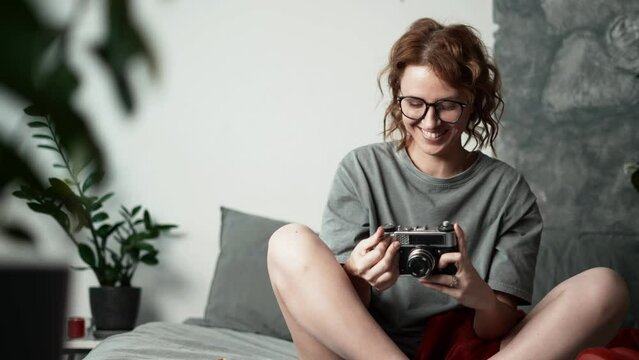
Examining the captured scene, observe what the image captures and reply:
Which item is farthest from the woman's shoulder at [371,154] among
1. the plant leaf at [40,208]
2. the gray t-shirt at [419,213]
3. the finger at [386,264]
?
the plant leaf at [40,208]

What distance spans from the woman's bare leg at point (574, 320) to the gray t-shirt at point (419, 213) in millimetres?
173

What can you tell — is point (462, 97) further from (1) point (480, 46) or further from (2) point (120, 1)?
(2) point (120, 1)

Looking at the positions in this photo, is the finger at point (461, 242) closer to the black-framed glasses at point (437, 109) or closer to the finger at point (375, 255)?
the finger at point (375, 255)

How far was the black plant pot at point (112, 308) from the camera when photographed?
2625 millimetres

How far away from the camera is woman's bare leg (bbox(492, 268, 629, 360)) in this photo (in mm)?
1579

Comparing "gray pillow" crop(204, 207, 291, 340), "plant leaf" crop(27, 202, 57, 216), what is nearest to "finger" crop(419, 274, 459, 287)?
"gray pillow" crop(204, 207, 291, 340)

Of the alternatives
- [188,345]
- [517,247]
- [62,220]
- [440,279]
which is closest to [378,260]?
[440,279]

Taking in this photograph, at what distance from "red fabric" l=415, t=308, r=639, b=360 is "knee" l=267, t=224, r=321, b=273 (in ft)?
1.10

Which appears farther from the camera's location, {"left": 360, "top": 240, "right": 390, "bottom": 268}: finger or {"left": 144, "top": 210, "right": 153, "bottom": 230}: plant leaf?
{"left": 144, "top": 210, "right": 153, "bottom": 230}: plant leaf

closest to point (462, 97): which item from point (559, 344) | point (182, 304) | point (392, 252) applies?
point (392, 252)

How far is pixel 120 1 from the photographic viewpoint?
0.28 m

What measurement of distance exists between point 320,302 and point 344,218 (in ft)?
1.14

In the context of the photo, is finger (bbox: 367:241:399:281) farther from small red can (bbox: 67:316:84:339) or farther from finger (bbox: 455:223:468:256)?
small red can (bbox: 67:316:84:339)

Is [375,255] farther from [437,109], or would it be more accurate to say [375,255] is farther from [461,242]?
[437,109]
